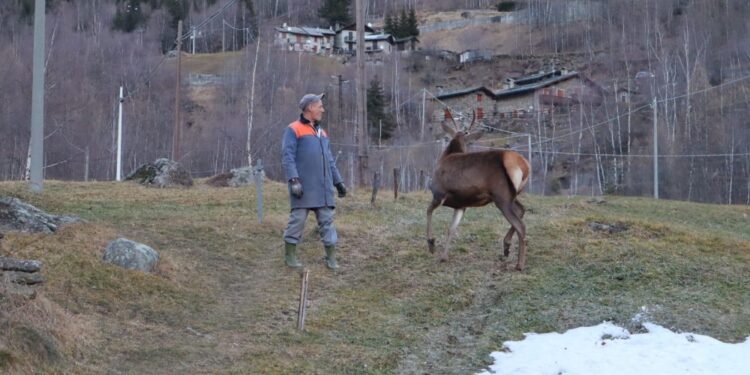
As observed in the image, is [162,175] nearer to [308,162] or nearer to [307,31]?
[308,162]

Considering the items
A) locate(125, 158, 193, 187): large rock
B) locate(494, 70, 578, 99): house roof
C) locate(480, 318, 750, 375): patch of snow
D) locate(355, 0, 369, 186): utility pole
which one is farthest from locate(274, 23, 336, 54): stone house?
locate(480, 318, 750, 375): patch of snow

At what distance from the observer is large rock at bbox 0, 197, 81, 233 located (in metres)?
9.60

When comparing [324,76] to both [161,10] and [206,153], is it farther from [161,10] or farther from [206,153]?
[161,10]

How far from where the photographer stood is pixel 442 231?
47.2 ft

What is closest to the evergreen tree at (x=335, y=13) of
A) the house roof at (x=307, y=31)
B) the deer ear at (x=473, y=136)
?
the house roof at (x=307, y=31)

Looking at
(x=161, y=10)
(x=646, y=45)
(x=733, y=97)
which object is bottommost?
(x=733, y=97)

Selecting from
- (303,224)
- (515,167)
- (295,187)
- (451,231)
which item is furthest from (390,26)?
(295,187)

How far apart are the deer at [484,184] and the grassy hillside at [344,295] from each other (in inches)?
20.6

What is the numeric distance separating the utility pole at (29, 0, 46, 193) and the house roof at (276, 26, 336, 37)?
7869 cm

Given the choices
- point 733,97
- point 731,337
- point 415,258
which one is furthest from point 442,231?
point 733,97

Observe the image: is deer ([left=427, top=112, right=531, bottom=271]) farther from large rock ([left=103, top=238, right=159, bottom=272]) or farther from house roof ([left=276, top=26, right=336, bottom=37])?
house roof ([left=276, top=26, right=336, bottom=37])

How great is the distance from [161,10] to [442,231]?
91.6 metres

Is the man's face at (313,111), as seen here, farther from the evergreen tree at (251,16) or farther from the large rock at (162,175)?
the evergreen tree at (251,16)

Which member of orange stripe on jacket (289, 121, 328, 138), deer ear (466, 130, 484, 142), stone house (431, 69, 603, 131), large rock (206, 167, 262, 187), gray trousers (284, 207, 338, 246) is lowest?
gray trousers (284, 207, 338, 246)
